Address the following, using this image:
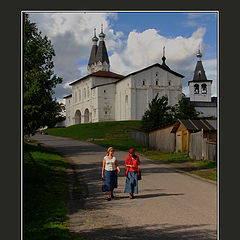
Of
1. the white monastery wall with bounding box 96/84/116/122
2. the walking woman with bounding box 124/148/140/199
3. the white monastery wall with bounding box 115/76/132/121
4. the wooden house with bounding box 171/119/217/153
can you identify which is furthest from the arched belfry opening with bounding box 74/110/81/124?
the walking woman with bounding box 124/148/140/199

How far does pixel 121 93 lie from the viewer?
76.6 meters

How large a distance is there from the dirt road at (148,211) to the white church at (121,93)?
5967cm

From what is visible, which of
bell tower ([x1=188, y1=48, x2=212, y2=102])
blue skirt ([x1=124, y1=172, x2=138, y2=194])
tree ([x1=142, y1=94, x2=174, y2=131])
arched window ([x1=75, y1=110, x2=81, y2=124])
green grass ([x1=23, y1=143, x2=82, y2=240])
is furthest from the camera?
bell tower ([x1=188, y1=48, x2=212, y2=102])

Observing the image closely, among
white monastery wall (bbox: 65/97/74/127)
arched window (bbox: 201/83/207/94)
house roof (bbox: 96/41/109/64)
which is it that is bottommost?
white monastery wall (bbox: 65/97/74/127)

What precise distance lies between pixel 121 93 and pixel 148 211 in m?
68.9

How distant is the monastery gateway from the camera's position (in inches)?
2879

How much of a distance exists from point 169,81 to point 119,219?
230ft

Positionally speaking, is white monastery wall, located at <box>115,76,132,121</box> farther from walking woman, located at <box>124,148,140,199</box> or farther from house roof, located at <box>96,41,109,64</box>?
walking woman, located at <box>124,148,140,199</box>

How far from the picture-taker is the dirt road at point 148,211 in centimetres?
641

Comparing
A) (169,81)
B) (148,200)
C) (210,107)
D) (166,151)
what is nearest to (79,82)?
(169,81)

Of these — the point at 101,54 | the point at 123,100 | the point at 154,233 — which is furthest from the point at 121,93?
the point at 154,233

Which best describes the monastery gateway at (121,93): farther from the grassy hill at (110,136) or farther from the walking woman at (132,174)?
the walking woman at (132,174)

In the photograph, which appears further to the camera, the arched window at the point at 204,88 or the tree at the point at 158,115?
the arched window at the point at 204,88

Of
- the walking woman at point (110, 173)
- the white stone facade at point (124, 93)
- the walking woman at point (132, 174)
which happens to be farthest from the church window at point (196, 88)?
the walking woman at point (110, 173)
